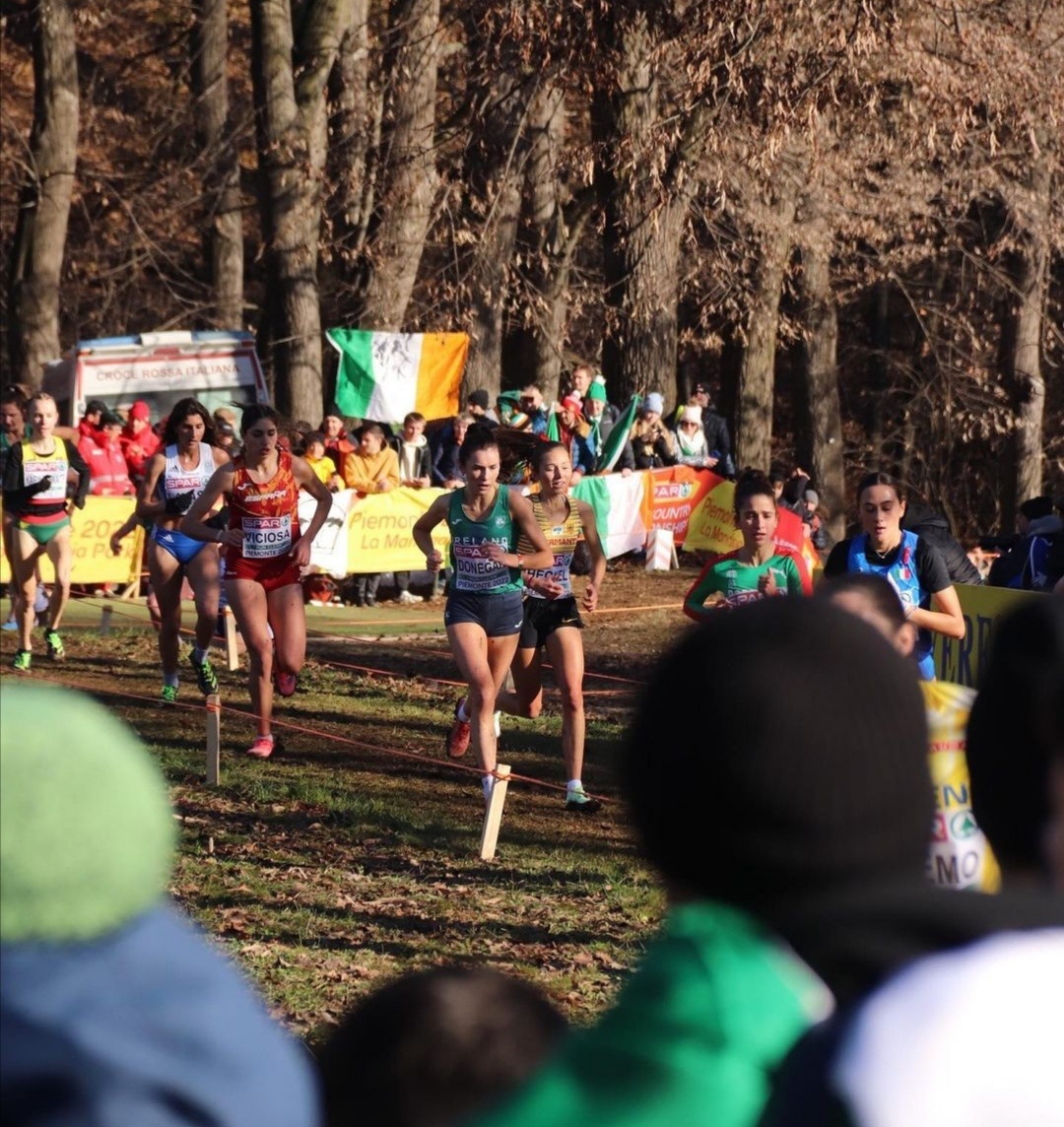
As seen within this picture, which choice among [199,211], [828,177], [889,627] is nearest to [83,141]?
[199,211]

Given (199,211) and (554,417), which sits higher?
(199,211)

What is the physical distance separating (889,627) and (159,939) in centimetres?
304

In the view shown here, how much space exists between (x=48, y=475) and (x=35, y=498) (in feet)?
0.67

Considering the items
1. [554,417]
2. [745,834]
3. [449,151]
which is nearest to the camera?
[745,834]

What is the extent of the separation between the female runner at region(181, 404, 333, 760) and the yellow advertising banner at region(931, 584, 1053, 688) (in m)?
3.67

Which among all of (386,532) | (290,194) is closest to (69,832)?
(386,532)

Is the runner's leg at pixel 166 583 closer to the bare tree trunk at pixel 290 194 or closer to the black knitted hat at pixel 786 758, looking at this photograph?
the bare tree trunk at pixel 290 194

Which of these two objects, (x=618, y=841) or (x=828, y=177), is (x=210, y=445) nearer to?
(x=618, y=841)

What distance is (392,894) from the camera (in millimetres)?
7992

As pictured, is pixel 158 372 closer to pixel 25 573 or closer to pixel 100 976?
pixel 25 573

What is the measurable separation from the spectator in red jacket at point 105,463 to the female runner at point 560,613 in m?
8.74

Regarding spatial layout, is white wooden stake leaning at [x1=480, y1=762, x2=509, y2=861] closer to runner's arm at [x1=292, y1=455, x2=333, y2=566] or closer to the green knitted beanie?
runner's arm at [x1=292, y1=455, x2=333, y2=566]

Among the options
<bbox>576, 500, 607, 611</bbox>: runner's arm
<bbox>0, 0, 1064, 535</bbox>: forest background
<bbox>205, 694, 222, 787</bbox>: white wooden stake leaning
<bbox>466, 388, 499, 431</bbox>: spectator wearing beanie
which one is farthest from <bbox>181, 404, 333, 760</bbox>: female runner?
<bbox>466, 388, 499, 431</bbox>: spectator wearing beanie

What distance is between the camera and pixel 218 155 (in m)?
26.6
